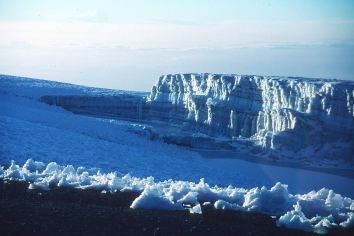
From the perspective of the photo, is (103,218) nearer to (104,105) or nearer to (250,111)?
(250,111)

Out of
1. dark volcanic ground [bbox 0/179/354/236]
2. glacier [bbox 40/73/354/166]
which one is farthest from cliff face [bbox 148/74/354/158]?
dark volcanic ground [bbox 0/179/354/236]

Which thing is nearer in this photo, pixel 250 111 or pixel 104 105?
pixel 250 111

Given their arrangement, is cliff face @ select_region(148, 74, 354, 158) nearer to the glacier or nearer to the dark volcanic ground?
the glacier

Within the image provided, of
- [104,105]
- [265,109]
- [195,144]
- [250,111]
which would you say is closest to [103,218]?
[195,144]

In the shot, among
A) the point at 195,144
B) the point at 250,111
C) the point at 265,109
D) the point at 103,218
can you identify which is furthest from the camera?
the point at 250,111

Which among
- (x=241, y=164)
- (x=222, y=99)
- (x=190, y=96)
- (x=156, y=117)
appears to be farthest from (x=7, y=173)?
(x=156, y=117)

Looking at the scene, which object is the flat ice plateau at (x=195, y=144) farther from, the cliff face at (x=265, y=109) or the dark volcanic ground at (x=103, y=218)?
the dark volcanic ground at (x=103, y=218)

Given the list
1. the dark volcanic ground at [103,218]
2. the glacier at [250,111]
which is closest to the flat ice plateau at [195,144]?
the glacier at [250,111]

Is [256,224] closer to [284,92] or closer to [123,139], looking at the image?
[123,139]
